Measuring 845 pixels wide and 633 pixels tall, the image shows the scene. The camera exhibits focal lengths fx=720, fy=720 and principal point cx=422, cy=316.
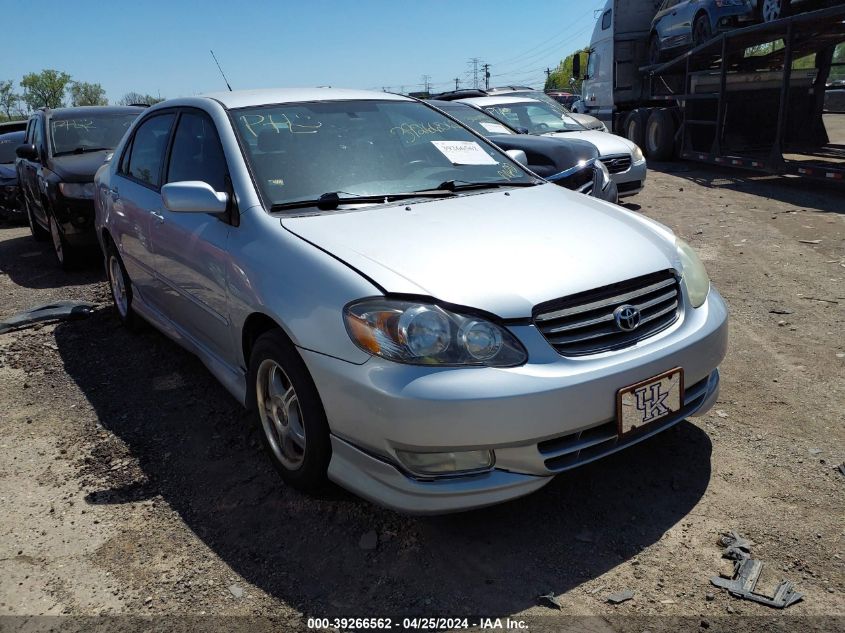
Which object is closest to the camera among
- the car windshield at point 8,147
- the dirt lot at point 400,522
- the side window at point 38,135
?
the dirt lot at point 400,522

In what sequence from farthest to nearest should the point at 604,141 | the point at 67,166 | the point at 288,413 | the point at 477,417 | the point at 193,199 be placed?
the point at 604,141 < the point at 67,166 < the point at 193,199 < the point at 288,413 < the point at 477,417

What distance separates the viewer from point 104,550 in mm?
2859

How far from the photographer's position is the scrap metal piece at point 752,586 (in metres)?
2.33

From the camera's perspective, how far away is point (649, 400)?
8.75 feet

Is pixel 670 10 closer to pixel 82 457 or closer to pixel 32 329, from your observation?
pixel 32 329

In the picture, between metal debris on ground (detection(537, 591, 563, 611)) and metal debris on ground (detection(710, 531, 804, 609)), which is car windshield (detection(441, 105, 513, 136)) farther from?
metal debris on ground (detection(537, 591, 563, 611))

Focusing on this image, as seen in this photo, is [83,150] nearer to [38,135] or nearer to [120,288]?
[38,135]

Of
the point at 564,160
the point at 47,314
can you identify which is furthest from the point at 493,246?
the point at 564,160

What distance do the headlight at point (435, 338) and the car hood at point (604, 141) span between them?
712 centimetres

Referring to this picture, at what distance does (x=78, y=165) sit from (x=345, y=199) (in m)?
5.46

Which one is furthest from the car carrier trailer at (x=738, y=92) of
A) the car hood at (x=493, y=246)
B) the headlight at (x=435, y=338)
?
the headlight at (x=435, y=338)

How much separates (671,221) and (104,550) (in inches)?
295

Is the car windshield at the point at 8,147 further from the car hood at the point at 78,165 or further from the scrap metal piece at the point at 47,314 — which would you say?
the scrap metal piece at the point at 47,314

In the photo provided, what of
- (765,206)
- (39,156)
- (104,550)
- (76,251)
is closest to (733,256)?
(765,206)
